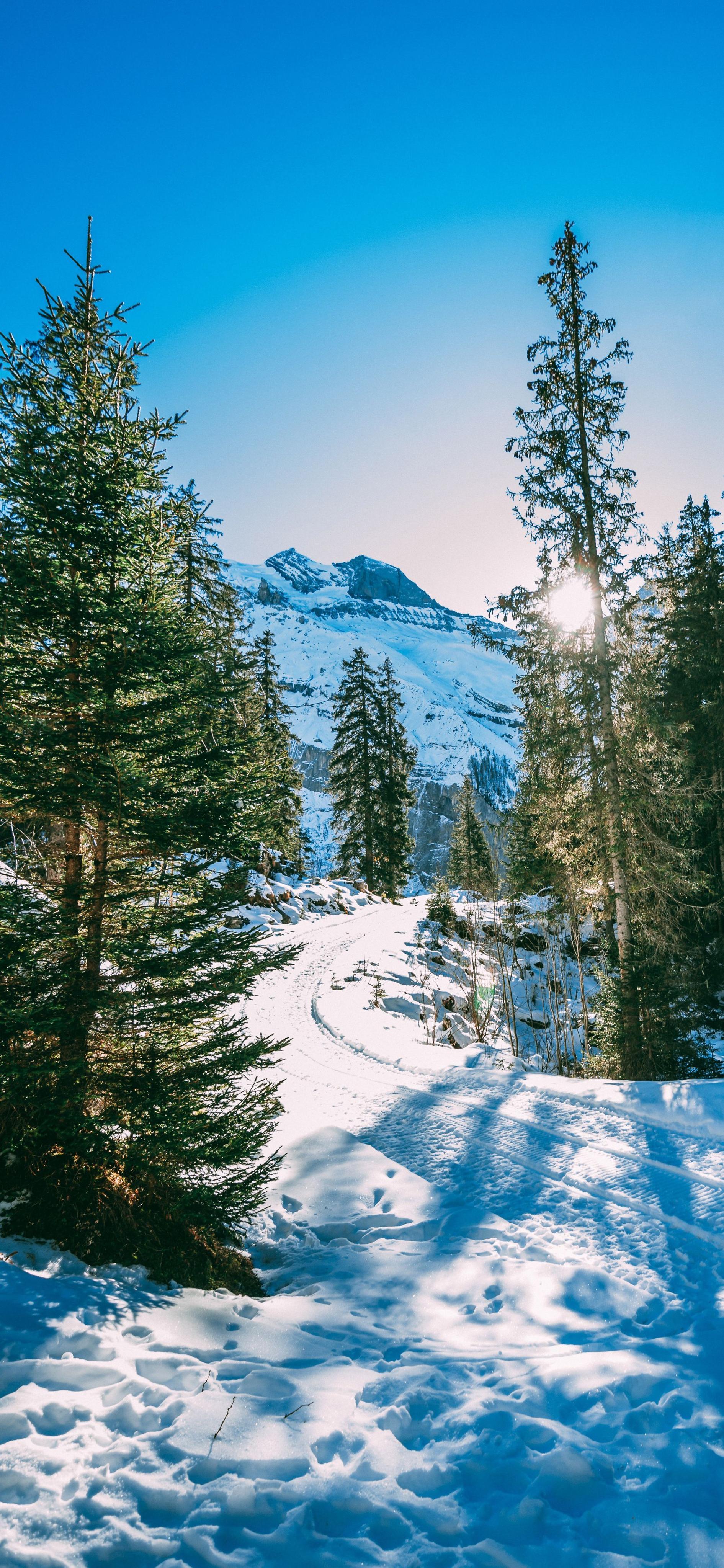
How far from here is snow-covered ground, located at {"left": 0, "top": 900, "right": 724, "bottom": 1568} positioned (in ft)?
7.04

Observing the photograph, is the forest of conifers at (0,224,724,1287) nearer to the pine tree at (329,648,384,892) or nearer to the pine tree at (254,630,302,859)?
the pine tree at (254,630,302,859)

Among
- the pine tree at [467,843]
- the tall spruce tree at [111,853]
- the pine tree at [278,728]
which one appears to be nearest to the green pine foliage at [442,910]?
the pine tree at [278,728]

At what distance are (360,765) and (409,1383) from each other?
101 feet

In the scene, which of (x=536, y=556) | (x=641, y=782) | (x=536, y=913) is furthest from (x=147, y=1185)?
(x=536, y=913)

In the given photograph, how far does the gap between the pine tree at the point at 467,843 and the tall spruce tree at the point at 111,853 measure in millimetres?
31615

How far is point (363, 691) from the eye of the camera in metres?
34.0

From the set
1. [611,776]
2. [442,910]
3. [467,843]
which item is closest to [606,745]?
[611,776]

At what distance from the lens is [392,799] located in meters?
33.4

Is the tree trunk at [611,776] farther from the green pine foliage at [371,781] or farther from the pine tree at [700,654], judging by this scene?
the green pine foliage at [371,781]

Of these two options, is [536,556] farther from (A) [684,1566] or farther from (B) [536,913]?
(A) [684,1566]

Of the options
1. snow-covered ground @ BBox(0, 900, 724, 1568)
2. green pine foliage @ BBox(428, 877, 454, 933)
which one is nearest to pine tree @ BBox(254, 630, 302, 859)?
green pine foliage @ BBox(428, 877, 454, 933)

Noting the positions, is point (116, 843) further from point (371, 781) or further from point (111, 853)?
point (371, 781)

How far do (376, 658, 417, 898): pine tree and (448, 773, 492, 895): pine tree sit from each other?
11.8 feet

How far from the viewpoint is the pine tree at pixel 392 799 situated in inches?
1325
